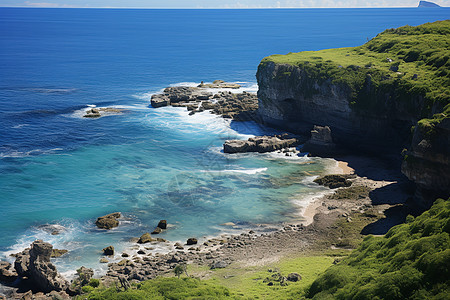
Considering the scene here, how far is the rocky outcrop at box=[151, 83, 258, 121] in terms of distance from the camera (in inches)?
3942

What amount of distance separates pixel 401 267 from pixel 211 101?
83355 millimetres

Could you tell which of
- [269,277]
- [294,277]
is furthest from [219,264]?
[294,277]

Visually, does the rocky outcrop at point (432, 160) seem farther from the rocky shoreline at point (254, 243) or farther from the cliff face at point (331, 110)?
the cliff face at point (331, 110)

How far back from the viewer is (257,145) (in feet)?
259

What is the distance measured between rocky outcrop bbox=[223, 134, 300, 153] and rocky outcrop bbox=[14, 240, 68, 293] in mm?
40594

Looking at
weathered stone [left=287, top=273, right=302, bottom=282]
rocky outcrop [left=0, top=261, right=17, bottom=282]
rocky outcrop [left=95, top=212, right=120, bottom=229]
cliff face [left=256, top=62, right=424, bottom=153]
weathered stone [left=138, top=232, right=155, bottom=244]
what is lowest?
weathered stone [left=287, top=273, right=302, bottom=282]

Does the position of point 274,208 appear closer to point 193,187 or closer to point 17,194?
point 193,187

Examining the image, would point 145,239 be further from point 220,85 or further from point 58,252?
point 220,85

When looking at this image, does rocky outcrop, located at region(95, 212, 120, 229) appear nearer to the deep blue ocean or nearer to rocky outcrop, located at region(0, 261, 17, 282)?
the deep blue ocean

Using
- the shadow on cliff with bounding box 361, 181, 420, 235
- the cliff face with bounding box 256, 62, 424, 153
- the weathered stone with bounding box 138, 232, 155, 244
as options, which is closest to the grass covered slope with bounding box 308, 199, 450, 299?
the shadow on cliff with bounding box 361, 181, 420, 235

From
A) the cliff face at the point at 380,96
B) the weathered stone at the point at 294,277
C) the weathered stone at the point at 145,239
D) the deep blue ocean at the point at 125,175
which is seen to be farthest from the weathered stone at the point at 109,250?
the cliff face at the point at 380,96

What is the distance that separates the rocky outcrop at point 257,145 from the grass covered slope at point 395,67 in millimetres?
12823

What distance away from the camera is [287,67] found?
9056 centimetres

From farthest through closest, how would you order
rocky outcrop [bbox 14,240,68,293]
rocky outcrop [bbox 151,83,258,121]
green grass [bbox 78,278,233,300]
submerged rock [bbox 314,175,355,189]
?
rocky outcrop [bbox 151,83,258,121] < submerged rock [bbox 314,175,355,189] < rocky outcrop [bbox 14,240,68,293] < green grass [bbox 78,278,233,300]
